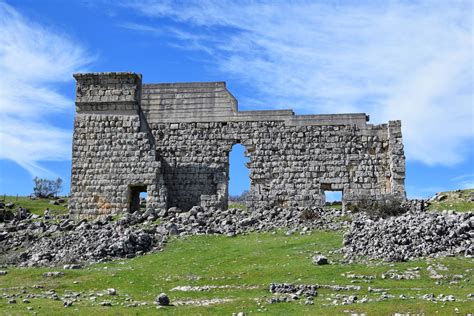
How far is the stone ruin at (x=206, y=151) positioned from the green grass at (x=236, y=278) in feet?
17.9

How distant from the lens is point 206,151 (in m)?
29.3

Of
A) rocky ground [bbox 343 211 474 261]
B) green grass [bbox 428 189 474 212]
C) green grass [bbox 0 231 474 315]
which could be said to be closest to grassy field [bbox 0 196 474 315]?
green grass [bbox 0 231 474 315]

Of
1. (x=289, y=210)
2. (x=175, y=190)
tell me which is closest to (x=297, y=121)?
(x=289, y=210)

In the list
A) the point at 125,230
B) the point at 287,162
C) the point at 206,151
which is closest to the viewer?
the point at 125,230

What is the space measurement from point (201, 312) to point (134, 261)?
7.67 metres

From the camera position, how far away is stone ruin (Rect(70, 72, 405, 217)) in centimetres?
2822

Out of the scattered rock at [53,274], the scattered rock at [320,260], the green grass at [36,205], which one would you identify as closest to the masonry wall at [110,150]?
the green grass at [36,205]

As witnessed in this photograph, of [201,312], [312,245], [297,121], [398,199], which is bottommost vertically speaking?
[201,312]

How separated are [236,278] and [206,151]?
12.5 m

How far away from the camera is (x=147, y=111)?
99.2 feet

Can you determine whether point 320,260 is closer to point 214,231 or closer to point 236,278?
point 236,278

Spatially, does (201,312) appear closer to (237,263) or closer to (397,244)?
(237,263)

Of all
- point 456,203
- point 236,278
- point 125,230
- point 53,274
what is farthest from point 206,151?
point 236,278

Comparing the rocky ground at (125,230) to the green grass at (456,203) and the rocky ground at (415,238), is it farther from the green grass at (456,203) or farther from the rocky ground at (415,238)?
the rocky ground at (415,238)
